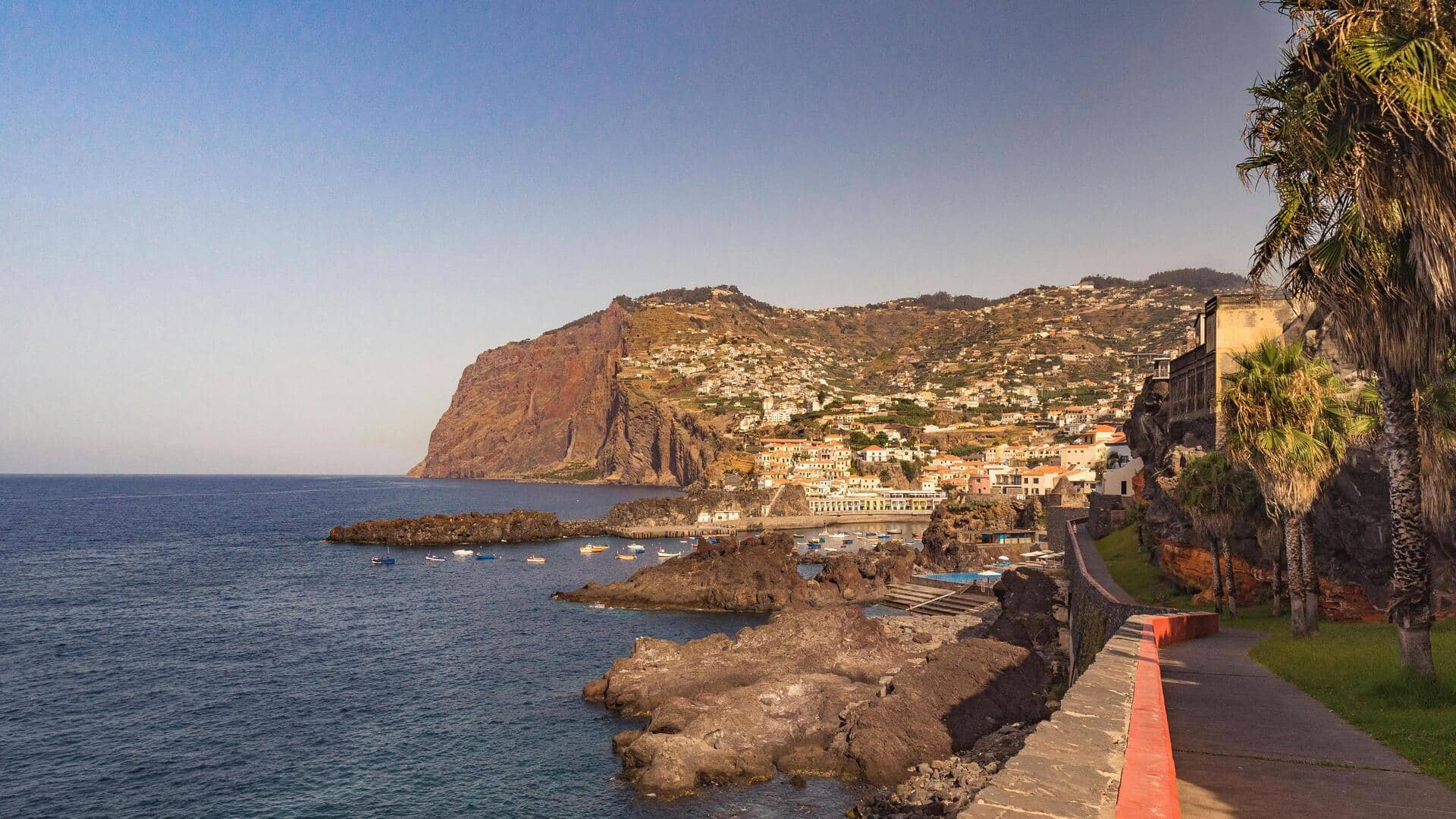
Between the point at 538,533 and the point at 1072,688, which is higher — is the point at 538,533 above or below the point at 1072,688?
below

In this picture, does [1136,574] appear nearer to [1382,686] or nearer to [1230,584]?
[1230,584]

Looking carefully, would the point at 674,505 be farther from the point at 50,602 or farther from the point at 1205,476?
the point at 1205,476

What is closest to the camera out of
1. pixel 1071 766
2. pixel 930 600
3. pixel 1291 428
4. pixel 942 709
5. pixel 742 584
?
pixel 1071 766

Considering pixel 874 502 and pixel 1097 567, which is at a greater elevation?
pixel 1097 567

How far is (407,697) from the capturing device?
3819cm

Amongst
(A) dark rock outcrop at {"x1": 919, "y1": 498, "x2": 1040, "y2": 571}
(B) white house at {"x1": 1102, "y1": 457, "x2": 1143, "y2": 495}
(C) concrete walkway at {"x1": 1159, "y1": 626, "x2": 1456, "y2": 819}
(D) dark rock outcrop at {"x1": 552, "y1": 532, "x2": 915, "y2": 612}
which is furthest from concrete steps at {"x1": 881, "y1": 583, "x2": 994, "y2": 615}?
(C) concrete walkway at {"x1": 1159, "y1": 626, "x2": 1456, "y2": 819}

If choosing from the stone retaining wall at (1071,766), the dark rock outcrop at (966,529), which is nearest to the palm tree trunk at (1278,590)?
the stone retaining wall at (1071,766)

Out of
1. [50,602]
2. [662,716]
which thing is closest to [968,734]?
[662,716]

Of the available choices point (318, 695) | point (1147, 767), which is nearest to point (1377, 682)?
point (1147, 767)

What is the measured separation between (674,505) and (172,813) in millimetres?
107530

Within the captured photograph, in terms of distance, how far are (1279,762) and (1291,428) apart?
1304 cm

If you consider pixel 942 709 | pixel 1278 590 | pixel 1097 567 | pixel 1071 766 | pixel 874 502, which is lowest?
pixel 942 709

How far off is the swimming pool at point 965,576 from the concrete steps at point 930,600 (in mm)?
1910

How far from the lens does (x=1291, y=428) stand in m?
19.0
